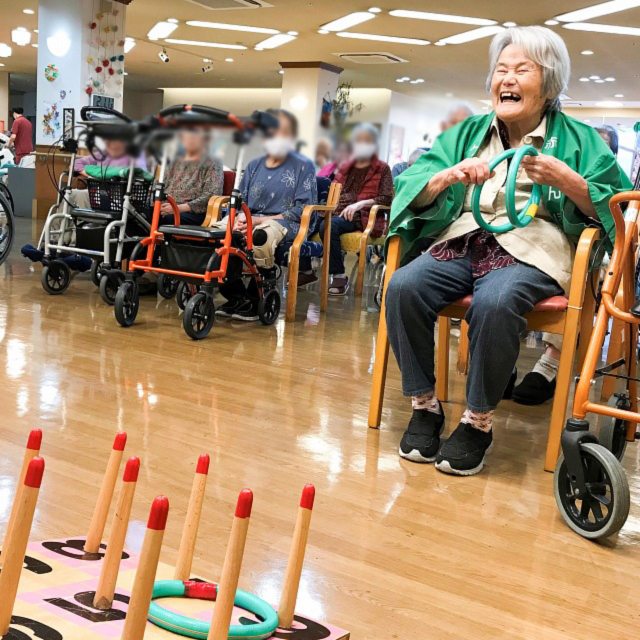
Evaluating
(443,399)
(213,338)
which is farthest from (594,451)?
(213,338)

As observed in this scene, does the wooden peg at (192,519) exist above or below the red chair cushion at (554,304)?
below

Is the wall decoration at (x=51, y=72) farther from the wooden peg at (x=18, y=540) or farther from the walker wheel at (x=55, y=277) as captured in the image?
the walker wheel at (x=55, y=277)

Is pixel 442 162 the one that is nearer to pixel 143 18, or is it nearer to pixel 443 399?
pixel 443 399

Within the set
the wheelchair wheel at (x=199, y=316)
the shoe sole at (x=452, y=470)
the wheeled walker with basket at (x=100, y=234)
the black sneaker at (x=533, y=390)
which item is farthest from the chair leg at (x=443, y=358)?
the wheelchair wheel at (x=199, y=316)

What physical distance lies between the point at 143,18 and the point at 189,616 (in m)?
0.71

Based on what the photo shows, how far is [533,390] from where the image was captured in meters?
2.57

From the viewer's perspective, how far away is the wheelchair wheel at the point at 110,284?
368cm

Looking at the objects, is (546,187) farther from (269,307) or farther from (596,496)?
(269,307)

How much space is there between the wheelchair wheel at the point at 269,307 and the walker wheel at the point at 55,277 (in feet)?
3.63

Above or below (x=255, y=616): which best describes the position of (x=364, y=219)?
above

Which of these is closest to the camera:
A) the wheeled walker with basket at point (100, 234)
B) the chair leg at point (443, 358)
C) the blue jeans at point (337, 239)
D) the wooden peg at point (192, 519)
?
the wooden peg at point (192, 519)

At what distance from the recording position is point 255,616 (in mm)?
1027

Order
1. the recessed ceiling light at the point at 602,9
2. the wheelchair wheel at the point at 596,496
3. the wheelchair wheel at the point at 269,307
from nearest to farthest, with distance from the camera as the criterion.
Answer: the recessed ceiling light at the point at 602,9 → the wheelchair wheel at the point at 596,496 → the wheelchair wheel at the point at 269,307

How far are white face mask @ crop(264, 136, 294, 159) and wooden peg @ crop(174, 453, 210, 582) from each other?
608mm
